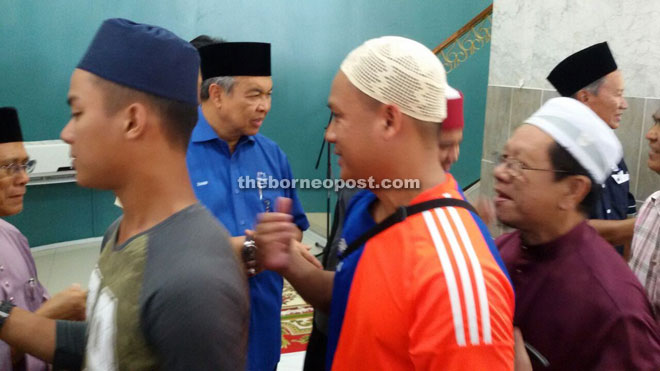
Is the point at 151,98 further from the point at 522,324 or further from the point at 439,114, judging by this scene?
the point at 522,324

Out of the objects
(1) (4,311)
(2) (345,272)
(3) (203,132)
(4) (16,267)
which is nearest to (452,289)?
(2) (345,272)

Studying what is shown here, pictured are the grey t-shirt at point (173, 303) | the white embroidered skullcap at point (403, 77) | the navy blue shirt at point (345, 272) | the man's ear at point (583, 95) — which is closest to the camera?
the grey t-shirt at point (173, 303)

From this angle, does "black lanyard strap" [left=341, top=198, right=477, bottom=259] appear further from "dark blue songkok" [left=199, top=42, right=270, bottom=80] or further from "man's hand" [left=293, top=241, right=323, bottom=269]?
"dark blue songkok" [left=199, top=42, right=270, bottom=80]

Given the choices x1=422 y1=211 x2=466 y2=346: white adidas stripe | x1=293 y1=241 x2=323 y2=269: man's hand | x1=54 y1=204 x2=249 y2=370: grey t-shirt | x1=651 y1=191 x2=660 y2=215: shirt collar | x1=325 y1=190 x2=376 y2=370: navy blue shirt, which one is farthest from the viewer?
x1=651 y1=191 x2=660 y2=215: shirt collar

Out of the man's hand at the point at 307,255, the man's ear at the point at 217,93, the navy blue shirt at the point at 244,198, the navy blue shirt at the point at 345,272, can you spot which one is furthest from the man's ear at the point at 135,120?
the man's ear at the point at 217,93

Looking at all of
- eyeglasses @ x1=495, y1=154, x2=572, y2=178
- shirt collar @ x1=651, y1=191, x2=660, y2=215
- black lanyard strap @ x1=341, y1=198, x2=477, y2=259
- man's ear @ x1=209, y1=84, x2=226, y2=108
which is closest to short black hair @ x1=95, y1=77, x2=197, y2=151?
black lanyard strap @ x1=341, y1=198, x2=477, y2=259

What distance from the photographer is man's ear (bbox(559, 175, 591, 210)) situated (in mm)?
1552

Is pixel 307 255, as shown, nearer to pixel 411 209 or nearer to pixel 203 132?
pixel 411 209

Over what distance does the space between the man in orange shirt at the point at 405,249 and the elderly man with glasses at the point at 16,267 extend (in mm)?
621

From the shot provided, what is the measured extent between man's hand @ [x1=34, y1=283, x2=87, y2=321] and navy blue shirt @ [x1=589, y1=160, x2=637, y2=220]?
2472 mm

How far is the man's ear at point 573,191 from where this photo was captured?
5.09ft

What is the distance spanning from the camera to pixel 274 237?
51.7 inches

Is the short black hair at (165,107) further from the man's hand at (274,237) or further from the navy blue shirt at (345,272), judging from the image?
the navy blue shirt at (345,272)

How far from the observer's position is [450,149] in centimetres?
230
